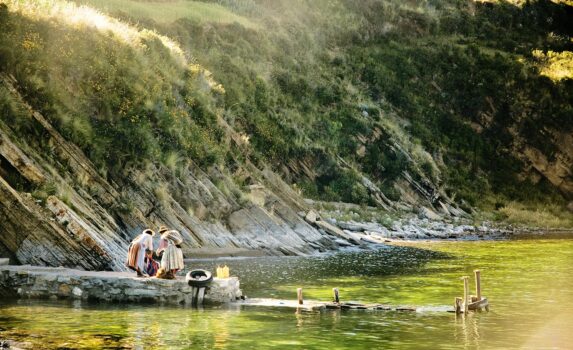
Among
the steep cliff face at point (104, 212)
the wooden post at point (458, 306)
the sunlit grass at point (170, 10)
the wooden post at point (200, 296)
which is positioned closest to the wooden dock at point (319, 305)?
the wooden post at point (458, 306)

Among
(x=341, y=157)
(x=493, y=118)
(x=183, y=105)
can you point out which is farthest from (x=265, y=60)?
(x=493, y=118)

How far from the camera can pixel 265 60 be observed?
7225 cm

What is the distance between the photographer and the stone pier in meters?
25.8

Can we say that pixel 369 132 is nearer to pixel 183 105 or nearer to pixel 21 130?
pixel 183 105

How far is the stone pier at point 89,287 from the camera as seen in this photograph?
1016 inches

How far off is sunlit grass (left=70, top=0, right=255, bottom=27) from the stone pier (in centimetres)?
3479

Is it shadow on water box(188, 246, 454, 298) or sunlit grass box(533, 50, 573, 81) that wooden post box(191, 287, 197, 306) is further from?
sunlit grass box(533, 50, 573, 81)

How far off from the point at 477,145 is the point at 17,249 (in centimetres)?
6759

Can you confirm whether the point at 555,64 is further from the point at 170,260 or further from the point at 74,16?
the point at 170,260

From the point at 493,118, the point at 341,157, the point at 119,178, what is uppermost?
the point at 493,118

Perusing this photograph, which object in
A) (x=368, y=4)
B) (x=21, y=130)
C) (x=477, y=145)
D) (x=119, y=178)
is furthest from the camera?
(x=368, y=4)

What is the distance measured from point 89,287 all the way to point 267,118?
36577mm

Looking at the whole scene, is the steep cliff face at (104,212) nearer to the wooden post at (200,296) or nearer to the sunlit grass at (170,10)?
the wooden post at (200,296)

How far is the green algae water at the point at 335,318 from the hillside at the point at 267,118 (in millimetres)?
4883
